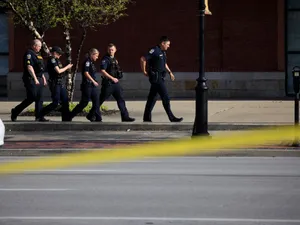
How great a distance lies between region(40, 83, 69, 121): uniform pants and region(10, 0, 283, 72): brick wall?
9.44 metres

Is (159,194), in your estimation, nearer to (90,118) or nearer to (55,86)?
(55,86)

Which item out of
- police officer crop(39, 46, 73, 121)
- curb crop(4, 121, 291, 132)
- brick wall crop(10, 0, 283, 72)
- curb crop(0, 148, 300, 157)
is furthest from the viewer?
brick wall crop(10, 0, 283, 72)

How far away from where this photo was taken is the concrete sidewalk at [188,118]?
846 inches

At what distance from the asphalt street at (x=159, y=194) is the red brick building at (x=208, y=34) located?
15.4 meters

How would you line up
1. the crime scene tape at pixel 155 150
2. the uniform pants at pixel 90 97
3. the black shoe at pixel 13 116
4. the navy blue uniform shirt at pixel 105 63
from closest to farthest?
1. the crime scene tape at pixel 155 150
2. the navy blue uniform shirt at pixel 105 63
3. the uniform pants at pixel 90 97
4. the black shoe at pixel 13 116

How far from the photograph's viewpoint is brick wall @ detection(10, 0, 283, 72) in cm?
3141

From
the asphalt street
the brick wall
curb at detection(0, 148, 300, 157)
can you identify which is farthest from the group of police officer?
the brick wall

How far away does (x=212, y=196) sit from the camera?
470 inches

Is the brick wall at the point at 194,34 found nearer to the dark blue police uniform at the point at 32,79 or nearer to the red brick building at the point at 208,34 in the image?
the red brick building at the point at 208,34

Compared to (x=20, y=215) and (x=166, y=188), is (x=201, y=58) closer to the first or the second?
(x=166, y=188)

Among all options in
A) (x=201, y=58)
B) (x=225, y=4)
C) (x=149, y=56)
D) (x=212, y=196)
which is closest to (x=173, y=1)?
(x=225, y=4)

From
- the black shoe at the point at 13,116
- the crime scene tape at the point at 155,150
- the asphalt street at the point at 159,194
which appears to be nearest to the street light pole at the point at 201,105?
the crime scene tape at the point at 155,150

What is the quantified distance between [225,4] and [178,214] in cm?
2137

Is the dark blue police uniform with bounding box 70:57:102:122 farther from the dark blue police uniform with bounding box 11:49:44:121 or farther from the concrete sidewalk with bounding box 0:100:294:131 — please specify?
the dark blue police uniform with bounding box 11:49:44:121
